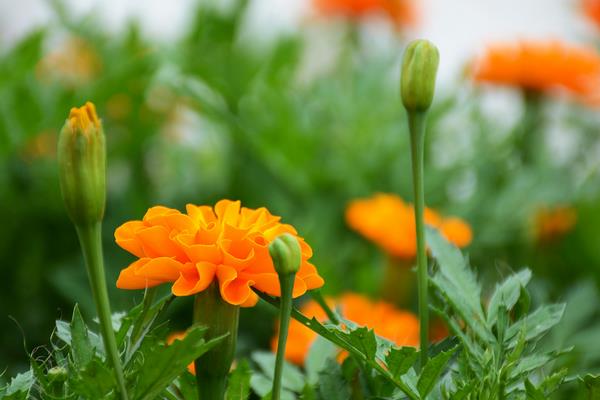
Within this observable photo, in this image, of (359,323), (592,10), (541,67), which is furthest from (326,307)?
(592,10)

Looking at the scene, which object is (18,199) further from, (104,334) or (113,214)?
(104,334)

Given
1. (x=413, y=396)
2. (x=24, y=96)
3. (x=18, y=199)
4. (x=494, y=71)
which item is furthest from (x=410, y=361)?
(x=494, y=71)

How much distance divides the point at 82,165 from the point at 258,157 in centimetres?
73

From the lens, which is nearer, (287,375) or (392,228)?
(287,375)

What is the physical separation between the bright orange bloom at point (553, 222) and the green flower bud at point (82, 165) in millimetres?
726

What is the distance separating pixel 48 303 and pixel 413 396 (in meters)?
0.69

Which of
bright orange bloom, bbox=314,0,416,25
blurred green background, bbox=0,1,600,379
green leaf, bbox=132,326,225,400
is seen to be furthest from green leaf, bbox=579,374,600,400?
bright orange bloom, bbox=314,0,416,25

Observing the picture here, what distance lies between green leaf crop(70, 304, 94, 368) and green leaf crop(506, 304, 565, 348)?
15 centimetres

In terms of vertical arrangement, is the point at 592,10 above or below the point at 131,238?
above

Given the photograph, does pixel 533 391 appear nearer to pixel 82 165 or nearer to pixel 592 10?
pixel 82 165

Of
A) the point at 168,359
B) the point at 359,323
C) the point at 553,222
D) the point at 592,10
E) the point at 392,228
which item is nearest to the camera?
the point at 168,359

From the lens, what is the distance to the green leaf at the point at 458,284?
1.22 feet

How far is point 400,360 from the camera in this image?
1.08ft

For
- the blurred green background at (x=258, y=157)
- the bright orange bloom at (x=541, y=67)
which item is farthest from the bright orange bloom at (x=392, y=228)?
the bright orange bloom at (x=541, y=67)
